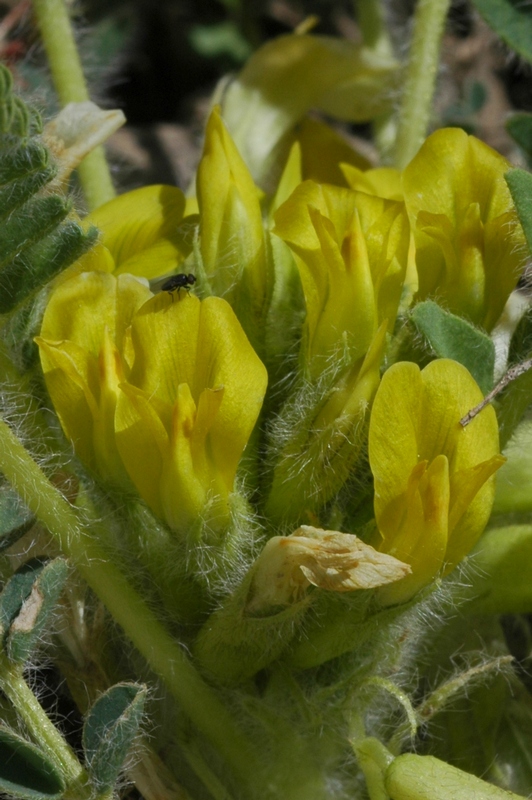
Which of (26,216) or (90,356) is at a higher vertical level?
(26,216)

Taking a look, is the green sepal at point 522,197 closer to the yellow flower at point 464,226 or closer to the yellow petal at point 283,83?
the yellow flower at point 464,226

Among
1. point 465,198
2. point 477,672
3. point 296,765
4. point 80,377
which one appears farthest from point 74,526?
point 465,198

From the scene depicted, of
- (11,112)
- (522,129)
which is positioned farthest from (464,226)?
(11,112)

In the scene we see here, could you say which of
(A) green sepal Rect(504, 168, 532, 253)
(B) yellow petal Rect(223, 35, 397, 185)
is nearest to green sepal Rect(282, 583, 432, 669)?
(A) green sepal Rect(504, 168, 532, 253)

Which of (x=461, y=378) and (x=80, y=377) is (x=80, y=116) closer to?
(x=80, y=377)

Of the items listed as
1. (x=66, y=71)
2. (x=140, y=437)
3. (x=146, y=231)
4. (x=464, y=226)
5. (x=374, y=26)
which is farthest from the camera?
(x=374, y=26)

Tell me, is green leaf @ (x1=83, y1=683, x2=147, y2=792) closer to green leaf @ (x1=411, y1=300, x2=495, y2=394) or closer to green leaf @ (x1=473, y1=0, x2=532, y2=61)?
green leaf @ (x1=411, y1=300, x2=495, y2=394)

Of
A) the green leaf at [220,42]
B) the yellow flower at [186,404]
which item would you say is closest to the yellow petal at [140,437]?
the yellow flower at [186,404]

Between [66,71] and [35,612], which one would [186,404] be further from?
[66,71]
